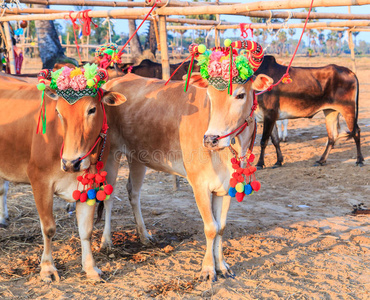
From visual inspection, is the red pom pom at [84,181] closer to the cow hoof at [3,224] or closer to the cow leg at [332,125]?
the cow hoof at [3,224]

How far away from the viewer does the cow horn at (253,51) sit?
11.8 feet

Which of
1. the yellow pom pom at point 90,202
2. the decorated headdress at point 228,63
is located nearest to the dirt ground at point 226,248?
the yellow pom pom at point 90,202

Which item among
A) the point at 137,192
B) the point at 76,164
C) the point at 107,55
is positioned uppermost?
the point at 107,55

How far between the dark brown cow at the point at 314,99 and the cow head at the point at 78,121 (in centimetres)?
505

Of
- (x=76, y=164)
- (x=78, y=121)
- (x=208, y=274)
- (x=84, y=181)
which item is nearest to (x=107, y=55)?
(x=78, y=121)

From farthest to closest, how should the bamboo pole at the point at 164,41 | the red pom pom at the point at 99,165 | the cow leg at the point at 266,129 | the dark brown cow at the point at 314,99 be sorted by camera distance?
the dark brown cow at the point at 314,99, the cow leg at the point at 266,129, the bamboo pole at the point at 164,41, the red pom pom at the point at 99,165

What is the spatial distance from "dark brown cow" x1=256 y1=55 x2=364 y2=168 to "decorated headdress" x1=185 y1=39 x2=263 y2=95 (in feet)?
15.5

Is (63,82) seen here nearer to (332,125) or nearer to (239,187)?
(239,187)

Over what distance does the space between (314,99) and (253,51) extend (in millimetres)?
5174

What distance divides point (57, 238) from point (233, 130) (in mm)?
2443

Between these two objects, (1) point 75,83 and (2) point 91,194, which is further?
(2) point 91,194

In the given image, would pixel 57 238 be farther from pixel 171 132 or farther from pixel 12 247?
pixel 171 132

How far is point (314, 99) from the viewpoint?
27.7 feet

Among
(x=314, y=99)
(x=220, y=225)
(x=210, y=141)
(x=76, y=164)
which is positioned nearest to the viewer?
(x=210, y=141)
